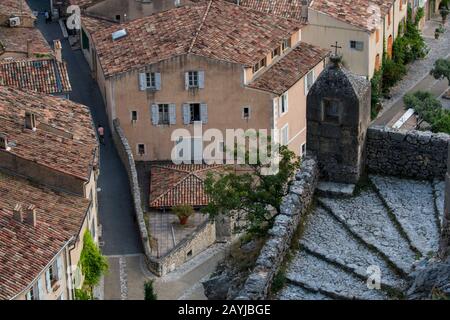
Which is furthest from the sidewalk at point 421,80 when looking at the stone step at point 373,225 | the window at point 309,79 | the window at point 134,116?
the stone step at point 373,225

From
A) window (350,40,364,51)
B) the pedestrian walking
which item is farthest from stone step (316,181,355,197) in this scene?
window (350,40,364,51)

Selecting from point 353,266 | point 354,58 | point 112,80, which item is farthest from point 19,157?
point 354,58

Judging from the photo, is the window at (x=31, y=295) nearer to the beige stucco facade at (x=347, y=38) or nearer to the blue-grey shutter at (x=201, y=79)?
the blue-grey shutter at (x=201, y=79)

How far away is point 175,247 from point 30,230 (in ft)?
42.6

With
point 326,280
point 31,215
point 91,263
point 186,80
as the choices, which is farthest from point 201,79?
point 326,280

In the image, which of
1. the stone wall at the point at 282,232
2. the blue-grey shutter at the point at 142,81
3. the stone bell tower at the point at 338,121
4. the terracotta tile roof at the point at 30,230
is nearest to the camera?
the stone wall at the point at 282,232

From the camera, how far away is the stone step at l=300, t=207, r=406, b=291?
29.9 metres

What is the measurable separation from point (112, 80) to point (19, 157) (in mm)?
15514

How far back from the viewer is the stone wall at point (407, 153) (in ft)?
113

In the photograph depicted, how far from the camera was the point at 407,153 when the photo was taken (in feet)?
115

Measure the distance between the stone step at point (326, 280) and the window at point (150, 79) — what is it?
30801 millimetres

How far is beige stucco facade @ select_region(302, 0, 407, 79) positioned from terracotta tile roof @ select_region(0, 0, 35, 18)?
58.1ft
